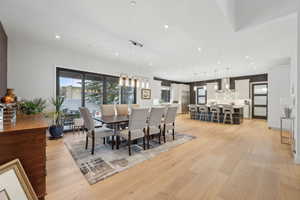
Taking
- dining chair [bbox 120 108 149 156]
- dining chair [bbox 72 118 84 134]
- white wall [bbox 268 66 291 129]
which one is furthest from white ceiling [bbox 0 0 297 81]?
dining chair [bbox 72 118 84 134]

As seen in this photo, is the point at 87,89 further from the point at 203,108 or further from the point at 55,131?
the point at 203,108

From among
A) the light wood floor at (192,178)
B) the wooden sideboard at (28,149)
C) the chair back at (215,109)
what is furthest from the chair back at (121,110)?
the chair back at (215,109)

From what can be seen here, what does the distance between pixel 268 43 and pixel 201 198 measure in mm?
4386

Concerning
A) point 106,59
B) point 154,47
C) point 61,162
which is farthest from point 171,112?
point 106,59

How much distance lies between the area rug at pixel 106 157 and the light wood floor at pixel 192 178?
0.12 m

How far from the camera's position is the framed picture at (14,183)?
1053 mm

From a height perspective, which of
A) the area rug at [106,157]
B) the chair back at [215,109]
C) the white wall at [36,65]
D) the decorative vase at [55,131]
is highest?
the white wall at [36,65]

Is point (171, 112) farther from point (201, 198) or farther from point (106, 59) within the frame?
point (106, 59)

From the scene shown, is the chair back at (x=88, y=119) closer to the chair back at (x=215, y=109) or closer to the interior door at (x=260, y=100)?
the chair back at (x=215, y=109)

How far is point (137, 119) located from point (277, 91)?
5.80 metres

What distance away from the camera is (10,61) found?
357cm

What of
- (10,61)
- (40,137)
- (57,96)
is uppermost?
(10,61)

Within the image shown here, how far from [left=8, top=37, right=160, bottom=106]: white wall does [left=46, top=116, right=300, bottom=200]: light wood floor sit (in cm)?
218

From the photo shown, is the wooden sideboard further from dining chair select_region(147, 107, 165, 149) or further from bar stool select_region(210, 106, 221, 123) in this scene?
bar stool select_region(210, 106, 221, 123)
